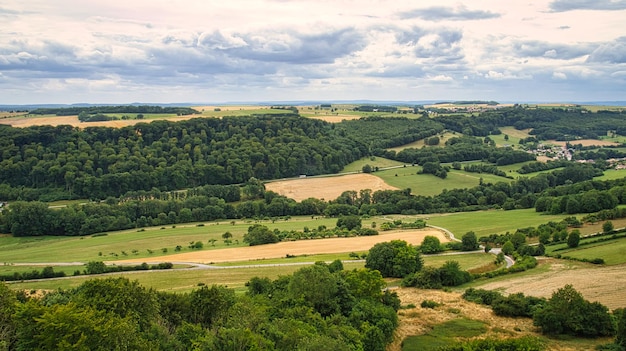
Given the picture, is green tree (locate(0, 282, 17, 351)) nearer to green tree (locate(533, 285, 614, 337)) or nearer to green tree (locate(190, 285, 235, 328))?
green tree (locate(190, 285, 235, 328))

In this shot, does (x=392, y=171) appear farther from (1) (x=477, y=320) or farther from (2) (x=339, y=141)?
(1) (x=477, y=320)

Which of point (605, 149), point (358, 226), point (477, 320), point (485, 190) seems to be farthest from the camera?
point (605, 149)

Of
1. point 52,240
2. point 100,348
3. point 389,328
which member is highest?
point 100,348

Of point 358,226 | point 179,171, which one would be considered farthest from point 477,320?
point 179,171

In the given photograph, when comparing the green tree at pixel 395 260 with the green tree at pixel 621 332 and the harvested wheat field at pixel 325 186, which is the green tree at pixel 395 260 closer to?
the green tree at pixel 621 332

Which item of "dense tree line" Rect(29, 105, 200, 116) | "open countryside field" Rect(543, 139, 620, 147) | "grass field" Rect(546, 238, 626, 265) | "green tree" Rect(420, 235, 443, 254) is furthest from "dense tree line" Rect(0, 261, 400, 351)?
"open countryside field" Rect(543, 139, 620, 147)

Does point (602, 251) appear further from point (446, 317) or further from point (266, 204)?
point (266, 204)
